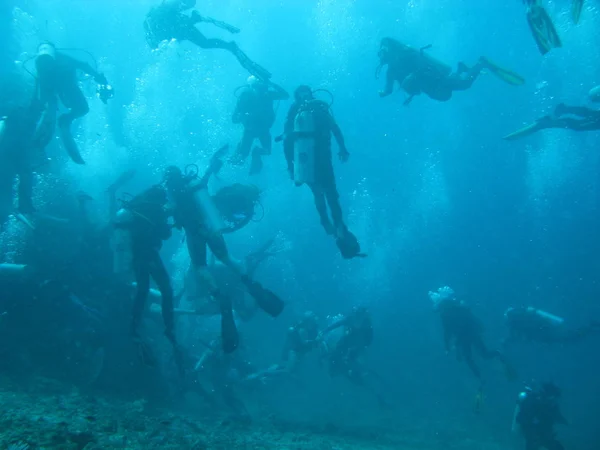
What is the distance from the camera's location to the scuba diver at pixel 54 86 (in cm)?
834

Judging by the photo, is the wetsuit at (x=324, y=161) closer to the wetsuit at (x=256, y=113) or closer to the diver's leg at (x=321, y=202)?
the diver's leg at (x=321, y=202)

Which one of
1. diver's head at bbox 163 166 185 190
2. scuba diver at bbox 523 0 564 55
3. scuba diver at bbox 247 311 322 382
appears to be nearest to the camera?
diver's head at bbox 163 166 185 190

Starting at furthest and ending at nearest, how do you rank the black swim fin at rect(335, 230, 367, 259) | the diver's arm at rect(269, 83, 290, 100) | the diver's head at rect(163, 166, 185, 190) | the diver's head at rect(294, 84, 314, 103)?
the diver's arm at rect(269, 83, 290, 100) < the diver's head at rect(294, 84, 314, 103) < the diver's head at rect(163, 166, 185, 190) < the black swim fin at rect(335, 230, 367, 259)

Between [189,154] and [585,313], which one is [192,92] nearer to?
[189,154]

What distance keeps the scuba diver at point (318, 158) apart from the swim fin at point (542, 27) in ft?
15.0

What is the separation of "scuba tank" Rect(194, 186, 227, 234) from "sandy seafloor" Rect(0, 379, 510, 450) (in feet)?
10.2

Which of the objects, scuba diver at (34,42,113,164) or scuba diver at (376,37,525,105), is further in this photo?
scuba diver at (376,37,525,105)

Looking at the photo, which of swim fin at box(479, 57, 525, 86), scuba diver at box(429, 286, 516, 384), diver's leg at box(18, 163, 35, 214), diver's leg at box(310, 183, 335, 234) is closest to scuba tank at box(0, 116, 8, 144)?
diver's leg at box(18, 163, 35, 214)

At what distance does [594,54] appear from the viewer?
42344mm

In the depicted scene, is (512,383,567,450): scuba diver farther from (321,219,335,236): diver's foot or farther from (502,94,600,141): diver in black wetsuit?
(502,94,600,141): diver in black wetsuit

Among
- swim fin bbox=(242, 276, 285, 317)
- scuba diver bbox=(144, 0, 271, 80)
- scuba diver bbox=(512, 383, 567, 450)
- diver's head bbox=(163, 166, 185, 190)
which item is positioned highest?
scuba diver bbox=(144, 0, 271, 80)

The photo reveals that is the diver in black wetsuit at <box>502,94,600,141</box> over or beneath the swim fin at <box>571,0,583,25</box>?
over

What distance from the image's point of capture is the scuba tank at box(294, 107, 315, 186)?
6027mm

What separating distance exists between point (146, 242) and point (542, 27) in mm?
8718
